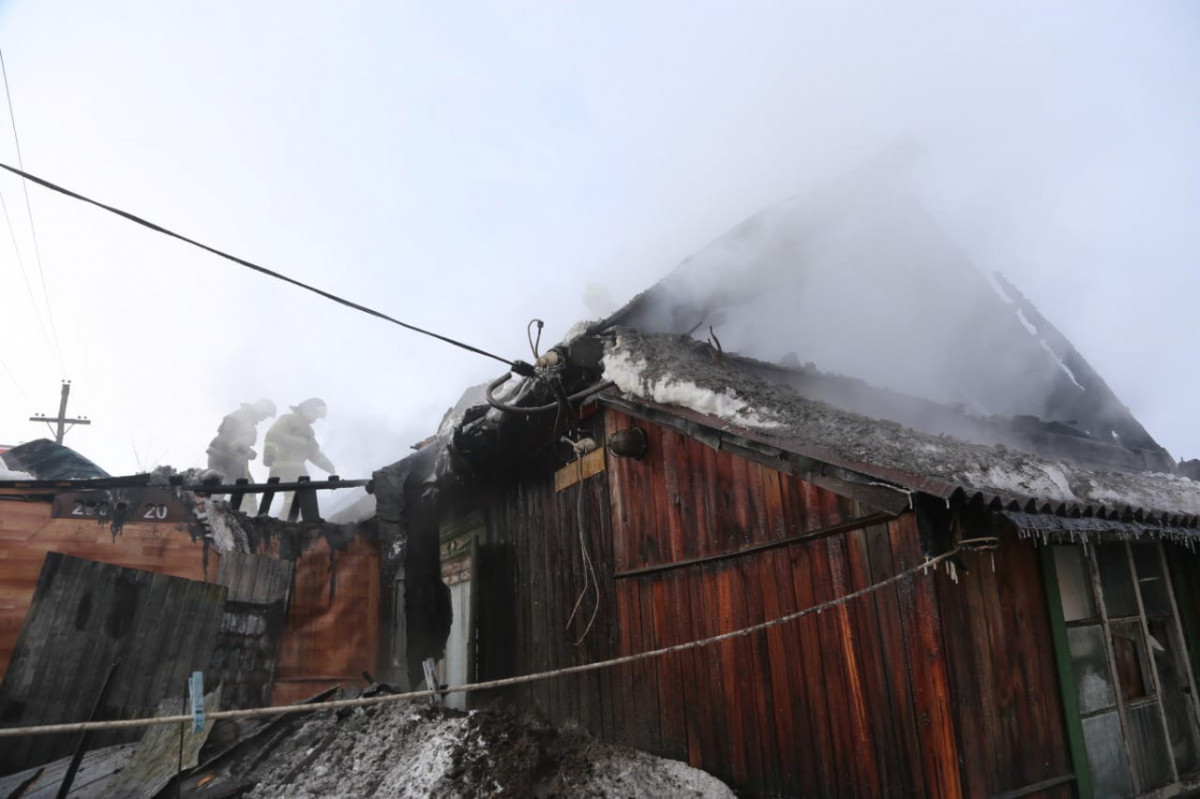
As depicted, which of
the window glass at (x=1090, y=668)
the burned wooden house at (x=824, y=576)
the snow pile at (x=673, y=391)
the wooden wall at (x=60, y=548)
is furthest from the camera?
the wooden wall at (x=60, y=548)

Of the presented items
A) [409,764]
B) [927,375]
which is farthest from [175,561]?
[927,375]

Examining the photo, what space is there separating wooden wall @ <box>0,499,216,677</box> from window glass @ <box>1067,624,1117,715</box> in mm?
10442

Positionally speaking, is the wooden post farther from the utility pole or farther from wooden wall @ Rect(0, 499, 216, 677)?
the utility pole

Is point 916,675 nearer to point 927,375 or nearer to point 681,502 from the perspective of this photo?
point 681,502

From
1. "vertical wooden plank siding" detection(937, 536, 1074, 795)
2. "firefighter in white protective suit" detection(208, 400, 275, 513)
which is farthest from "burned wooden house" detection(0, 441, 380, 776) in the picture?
"vertical wooden plank siding" detection(937, 536, 1074, 795)

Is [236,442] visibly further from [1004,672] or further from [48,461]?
[1004,672]

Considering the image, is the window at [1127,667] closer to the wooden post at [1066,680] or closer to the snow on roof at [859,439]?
Result: the wooden post at [1066,680]

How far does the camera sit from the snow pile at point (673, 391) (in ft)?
16.6

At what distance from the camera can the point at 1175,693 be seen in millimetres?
5547

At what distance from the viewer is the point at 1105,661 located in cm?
496

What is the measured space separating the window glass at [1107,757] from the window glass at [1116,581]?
2.77ft

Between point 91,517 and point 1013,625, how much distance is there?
36.1 ft

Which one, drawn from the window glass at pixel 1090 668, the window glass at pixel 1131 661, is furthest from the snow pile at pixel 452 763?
the window glass at pixel 1131 661

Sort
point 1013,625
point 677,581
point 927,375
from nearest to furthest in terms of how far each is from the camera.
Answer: point 1013,625, point 677,581, point 927,375
